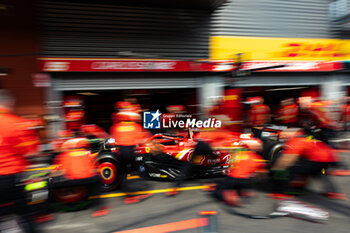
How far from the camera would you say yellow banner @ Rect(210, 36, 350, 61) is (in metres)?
9.44

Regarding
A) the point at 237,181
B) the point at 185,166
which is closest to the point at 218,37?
the point at 185,166

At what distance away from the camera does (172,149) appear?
5133 millimetres

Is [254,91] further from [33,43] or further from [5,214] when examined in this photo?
[5,214]

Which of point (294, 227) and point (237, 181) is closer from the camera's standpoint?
point (294, 227)

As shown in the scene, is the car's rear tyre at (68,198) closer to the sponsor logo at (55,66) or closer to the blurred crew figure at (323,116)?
the blurred crew figure at (323,116)

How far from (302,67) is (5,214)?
36.7ft

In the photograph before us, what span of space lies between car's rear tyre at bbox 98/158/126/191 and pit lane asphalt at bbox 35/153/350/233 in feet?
0.69

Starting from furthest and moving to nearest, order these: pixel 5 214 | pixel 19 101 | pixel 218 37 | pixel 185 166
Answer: pixel 218 37, pixel 19 101, pixel 185 166, pixel 5 214

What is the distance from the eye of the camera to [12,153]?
2.49 metres

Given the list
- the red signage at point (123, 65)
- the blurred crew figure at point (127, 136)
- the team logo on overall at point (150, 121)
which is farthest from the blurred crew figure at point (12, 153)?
the team logo on overall at point (150, 121)

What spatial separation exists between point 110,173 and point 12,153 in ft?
7.66

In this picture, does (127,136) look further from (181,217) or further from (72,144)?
(181,217)

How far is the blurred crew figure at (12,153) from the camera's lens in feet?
7.92

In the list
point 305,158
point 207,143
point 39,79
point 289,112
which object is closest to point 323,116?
point 305,158
